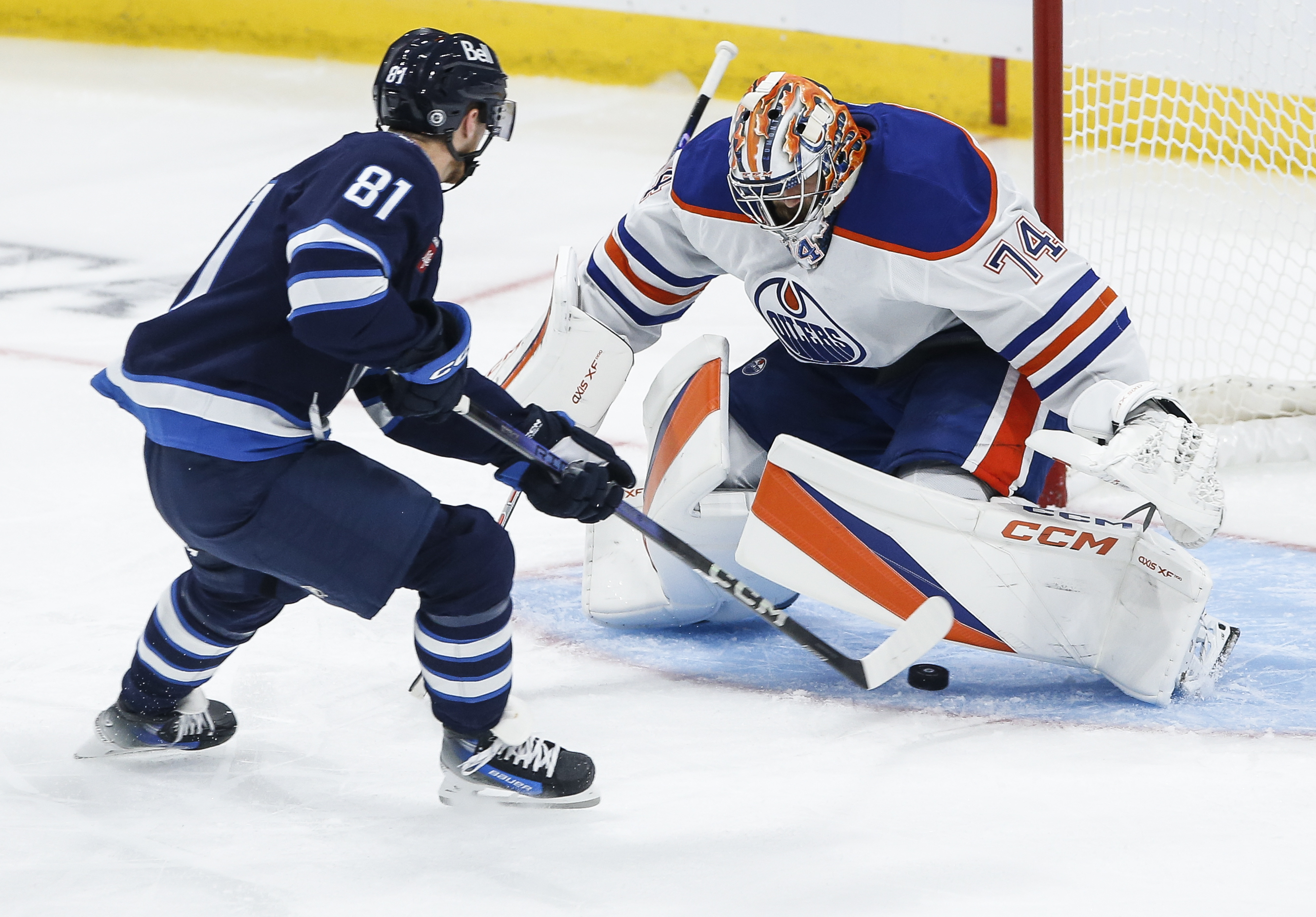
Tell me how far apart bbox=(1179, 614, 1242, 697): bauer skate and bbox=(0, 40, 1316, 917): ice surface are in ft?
0.09

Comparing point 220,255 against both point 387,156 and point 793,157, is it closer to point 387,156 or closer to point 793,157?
point 387,156

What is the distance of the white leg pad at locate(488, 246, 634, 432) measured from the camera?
7.77ft

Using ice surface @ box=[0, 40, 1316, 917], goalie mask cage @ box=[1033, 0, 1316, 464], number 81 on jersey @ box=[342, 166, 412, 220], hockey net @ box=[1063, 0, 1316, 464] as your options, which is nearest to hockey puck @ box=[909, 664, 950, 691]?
ice surface @ box=[0, 40, 1316, 917]

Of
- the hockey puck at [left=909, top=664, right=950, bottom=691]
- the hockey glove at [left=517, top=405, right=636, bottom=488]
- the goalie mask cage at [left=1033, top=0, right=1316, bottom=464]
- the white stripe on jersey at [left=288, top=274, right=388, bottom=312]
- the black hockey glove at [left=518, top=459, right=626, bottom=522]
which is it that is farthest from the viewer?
the goalie mask cage at [left=1033, top=0, right=1316, bottom=464]

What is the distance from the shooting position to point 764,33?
5.68 metres

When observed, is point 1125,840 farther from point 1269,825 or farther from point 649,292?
point 649,292

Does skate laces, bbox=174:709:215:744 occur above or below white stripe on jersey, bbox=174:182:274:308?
below

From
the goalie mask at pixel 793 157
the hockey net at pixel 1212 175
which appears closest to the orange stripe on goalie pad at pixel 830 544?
the goalie mask at pixel 793 157

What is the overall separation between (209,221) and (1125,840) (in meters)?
3.74

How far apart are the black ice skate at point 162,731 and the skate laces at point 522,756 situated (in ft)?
1.23

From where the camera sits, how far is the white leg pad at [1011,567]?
2.06 metres

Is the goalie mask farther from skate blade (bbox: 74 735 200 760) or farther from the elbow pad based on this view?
skate blade (bbox: 74 735 200 760)

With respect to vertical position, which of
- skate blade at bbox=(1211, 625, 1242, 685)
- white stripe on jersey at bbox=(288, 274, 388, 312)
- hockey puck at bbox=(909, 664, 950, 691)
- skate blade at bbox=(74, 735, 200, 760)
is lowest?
skate blade at bbox=(74, 735, 200, 760)

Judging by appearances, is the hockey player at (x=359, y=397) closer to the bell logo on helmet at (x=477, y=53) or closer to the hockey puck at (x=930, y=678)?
the bell logo on helmet at (x=477, y=53)
